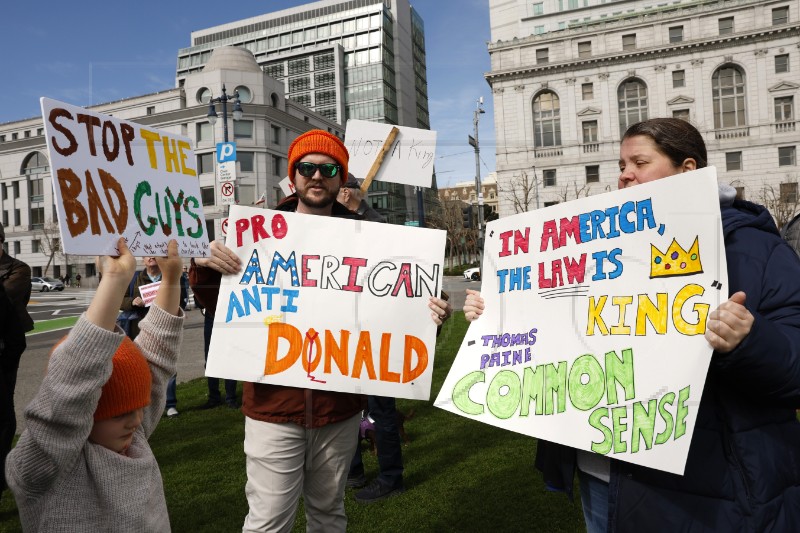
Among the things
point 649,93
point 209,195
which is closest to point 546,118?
point 649,93

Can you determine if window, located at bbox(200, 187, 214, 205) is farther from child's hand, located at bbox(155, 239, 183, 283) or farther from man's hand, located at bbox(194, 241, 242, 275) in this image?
child's hand, located at bbox(155, 239, 183, 283)

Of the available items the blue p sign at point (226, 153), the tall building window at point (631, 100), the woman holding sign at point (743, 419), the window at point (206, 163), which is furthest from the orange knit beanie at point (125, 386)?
the tall building window at point (631, 100)

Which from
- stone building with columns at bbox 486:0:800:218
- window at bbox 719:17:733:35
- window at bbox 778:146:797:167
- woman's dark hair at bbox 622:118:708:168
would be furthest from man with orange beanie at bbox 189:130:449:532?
window at bbox 719:17:733:35

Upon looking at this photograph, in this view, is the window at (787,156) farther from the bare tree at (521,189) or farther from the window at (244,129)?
the window at (244,129)

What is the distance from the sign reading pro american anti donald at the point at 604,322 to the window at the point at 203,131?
4789 centimetres

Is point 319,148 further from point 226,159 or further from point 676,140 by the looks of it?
point 226,159

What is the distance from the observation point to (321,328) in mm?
2348

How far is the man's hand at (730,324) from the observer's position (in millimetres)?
1386

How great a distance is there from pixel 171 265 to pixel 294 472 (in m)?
1.01

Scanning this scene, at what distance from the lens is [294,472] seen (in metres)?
2.22

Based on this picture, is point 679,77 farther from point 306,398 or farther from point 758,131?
point 306,398

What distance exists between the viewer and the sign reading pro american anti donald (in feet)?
5.05

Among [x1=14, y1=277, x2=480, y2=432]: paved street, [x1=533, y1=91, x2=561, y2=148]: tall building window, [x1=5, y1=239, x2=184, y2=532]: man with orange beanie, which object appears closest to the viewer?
[x1=5, y1=239, x2=184, y2=532]: man with orange beanie

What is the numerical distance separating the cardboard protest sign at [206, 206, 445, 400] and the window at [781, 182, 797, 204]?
47460 mm
